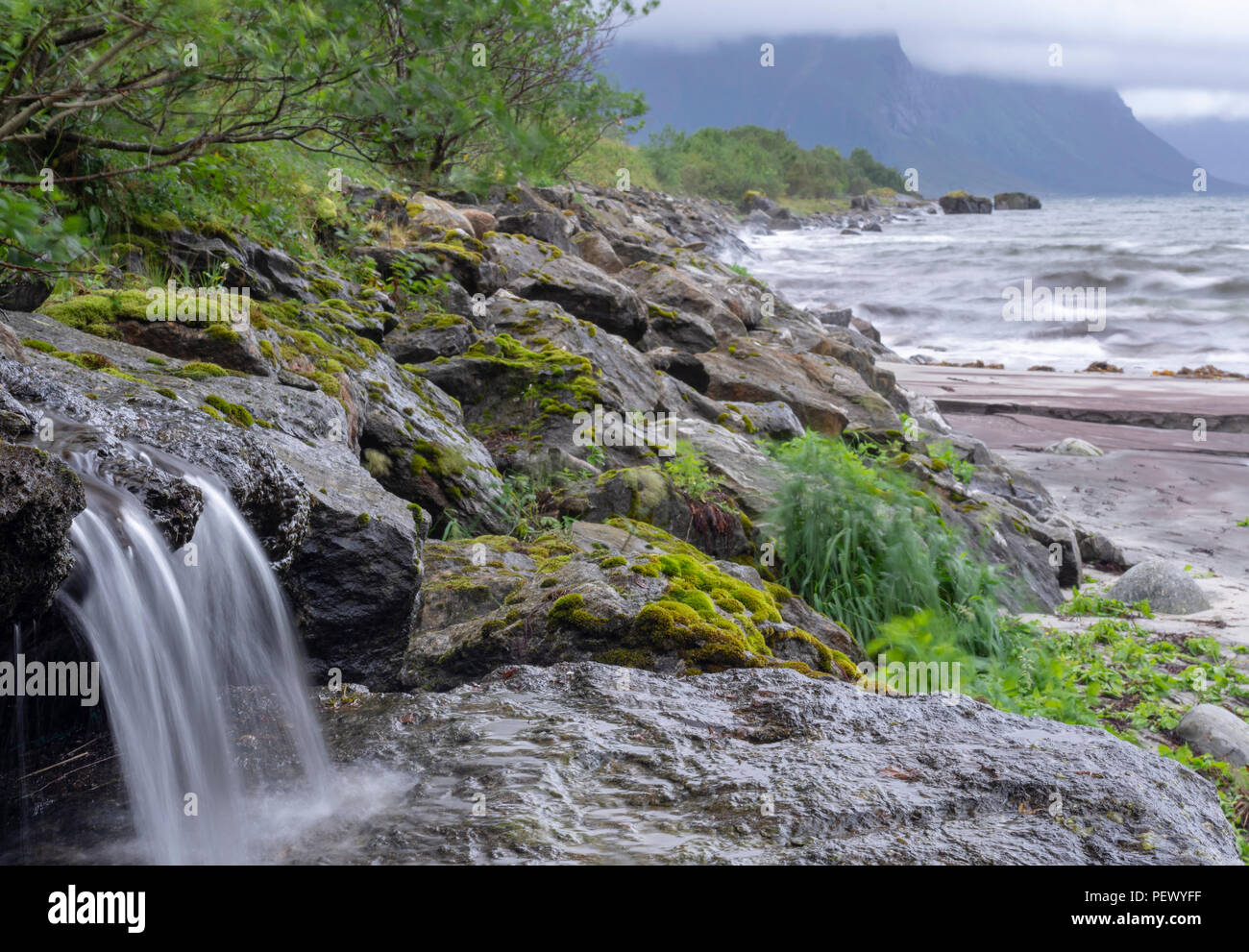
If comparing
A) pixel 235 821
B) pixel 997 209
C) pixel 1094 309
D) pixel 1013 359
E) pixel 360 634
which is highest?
pixel 997 209

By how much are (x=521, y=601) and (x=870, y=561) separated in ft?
12.7

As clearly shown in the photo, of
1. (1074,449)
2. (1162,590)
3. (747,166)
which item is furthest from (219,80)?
(747,166)

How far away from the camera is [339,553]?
4.08 metres

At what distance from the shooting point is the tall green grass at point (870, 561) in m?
7.11

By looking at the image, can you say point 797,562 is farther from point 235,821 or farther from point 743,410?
point 235,821

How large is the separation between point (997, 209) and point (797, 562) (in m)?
152

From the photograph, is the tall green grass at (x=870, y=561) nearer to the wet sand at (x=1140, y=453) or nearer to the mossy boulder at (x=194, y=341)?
the wet sand at (x=1140, y=453)

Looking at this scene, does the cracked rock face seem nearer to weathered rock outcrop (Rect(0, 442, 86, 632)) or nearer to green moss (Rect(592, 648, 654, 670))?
green moss (Rect(592, 648, 654, 670))

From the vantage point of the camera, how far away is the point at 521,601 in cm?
455

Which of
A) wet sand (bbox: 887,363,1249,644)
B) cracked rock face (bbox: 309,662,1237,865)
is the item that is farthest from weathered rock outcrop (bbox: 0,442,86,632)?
wet sand (bbox: 887,363,1249,644)

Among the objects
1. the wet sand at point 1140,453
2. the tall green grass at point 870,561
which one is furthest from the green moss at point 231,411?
the wet sand at point 1140,453

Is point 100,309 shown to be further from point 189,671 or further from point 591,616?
point 591,616

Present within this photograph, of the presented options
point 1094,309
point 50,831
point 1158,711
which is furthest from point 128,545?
point 1094,309
